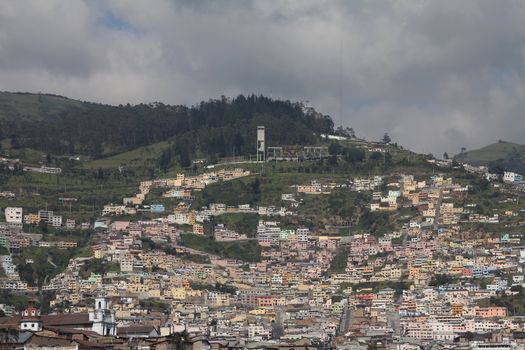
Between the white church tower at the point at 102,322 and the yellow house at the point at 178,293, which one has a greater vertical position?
the yellow house at the point at 178,293

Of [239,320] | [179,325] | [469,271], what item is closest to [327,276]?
[469,271]

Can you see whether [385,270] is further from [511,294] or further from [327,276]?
[511,294]

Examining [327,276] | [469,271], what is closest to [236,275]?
[327,276]

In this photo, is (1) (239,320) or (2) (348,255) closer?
(1) (239,320)

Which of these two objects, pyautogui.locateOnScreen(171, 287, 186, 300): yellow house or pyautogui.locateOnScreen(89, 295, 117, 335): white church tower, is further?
pyautogui.locateOnScreen(171, 287, 186, 300): yellow house

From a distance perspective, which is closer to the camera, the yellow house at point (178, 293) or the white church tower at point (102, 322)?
the white church tower at point (102, 322)

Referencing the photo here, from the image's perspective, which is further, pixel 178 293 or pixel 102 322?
pixel 178 293

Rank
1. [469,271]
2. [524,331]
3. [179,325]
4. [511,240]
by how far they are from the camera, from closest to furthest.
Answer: [179,325]
[524,331]
[469,271]
[511,240]

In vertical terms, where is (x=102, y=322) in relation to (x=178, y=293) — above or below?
below

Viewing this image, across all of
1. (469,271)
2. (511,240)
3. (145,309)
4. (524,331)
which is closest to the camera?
(524,331)

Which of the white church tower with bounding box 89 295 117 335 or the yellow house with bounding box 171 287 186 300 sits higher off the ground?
the yellow house with bounding box 171 287 186 300
